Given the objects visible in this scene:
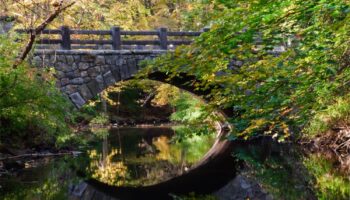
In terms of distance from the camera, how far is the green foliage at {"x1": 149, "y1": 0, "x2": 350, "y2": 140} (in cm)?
441

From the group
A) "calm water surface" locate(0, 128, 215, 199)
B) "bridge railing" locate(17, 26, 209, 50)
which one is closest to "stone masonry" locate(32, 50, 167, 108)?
"bridge railing" locate(17, 26, 209, 50)

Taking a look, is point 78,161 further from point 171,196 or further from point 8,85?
point 171,196

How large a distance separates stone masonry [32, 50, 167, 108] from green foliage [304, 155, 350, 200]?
644cm

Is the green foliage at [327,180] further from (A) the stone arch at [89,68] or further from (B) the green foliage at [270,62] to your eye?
(A) the stone arch at [89,68]

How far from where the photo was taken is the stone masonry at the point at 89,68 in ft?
49.4

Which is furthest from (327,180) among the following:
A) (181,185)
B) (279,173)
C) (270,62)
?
(270,62)

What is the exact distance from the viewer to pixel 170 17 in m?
26.3

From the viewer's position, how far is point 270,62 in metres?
5.05

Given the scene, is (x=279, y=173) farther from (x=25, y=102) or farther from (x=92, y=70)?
(x=92, y=70)

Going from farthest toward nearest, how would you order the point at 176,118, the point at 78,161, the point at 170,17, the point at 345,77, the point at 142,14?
the point at 176,118, the point at 170,17, the point at 142,14, the point at 78,161, the point at 345,77

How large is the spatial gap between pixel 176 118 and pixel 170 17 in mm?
6294

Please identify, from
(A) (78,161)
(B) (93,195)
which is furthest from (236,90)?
(A) (78,161)

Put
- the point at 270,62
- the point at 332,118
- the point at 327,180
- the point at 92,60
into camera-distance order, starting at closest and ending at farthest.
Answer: the point at 270,62 < the point at 327,180 < the point at 332,118 < the point at 92,60

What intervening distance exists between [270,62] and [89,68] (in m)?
11.1
